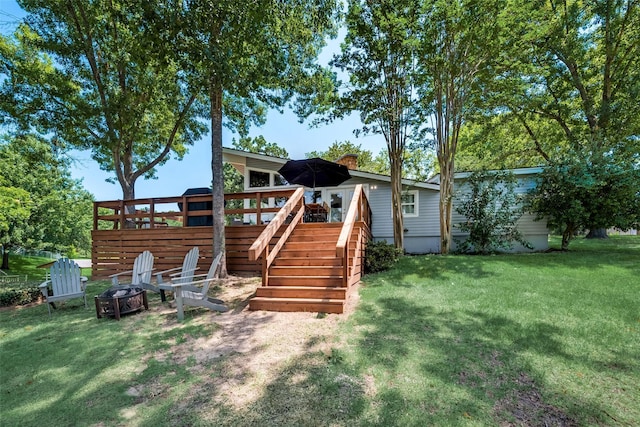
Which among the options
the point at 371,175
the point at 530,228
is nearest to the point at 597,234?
the point at 530,228

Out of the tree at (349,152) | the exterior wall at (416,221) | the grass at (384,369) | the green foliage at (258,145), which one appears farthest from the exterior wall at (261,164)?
the tree at (349,152)

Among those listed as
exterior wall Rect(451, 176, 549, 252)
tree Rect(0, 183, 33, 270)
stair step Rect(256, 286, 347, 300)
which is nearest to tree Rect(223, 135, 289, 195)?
tree Rect(0, 183, 33, 270)

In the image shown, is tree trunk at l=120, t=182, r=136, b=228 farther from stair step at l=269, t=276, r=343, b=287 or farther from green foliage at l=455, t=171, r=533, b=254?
green foliage at l=455, t=171, r=533, b=254

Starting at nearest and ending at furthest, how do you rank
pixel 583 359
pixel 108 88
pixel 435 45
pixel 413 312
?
pixel 583 359
pixel 413 312
pixel 435 45
pixel 108 88

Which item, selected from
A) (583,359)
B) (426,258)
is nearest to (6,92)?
(426,258)

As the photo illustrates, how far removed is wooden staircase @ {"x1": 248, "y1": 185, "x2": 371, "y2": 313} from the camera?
4527mm

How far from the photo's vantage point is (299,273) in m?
5.20

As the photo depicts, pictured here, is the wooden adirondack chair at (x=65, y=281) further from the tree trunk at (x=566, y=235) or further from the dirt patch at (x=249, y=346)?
the tree trunk at (x=566, y=235)

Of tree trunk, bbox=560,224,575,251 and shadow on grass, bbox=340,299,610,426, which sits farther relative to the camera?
tree trunk, bbox=560,224,575,251

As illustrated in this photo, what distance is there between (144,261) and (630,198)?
13.0 metres

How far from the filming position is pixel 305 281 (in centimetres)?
495

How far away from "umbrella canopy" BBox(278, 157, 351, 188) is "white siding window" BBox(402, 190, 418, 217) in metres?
3.47

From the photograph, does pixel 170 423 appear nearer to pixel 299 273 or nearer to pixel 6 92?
pixel 299 273

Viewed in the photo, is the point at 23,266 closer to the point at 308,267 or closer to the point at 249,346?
the point at 308,267
